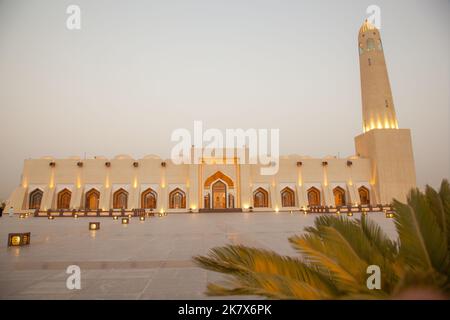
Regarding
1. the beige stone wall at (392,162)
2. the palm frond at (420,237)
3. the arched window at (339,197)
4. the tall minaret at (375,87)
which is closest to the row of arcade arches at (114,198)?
the arched window at (339,197)

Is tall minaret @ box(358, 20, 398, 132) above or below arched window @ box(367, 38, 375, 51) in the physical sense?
below

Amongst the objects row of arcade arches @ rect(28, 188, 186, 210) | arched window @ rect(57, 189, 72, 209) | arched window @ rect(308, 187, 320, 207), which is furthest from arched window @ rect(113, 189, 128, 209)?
arched window @ rect(308, 187, 320, 207)

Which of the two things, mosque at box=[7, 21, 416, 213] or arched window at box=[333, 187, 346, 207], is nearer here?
mosque at box=[7, 21, 416, 213]

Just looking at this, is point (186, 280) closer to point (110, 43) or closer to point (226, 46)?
point (110, 43)

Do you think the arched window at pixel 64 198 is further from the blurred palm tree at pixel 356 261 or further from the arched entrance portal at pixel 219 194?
the blurred palm tree at pixel 356 261

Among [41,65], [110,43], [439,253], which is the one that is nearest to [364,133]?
[110,43]

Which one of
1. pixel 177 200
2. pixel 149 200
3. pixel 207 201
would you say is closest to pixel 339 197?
pixel 207 201

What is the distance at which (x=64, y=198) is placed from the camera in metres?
25.6

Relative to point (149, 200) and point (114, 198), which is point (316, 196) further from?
point (114, 198)

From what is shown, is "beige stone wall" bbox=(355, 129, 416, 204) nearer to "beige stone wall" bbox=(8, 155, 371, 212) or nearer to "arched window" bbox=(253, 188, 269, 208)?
"beige stone wall" bbox=(8, 155, 371, 212)

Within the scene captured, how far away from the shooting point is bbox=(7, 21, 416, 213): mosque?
24281 millimetres

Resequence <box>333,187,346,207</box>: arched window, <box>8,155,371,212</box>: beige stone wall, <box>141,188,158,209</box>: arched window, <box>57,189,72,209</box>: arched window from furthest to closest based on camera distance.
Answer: <box>333,187,346,207</box>: arched window → <box>141,188,158,209</box>: arched window → <box>57,189,72,209</box>: arched window → <box>8,155,371,212</box>: beige stone wall

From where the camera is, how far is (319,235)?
79.1 inches
